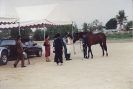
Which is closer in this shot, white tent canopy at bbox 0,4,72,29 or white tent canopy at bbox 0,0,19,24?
white tent canopy at bbox 0,0,19,24

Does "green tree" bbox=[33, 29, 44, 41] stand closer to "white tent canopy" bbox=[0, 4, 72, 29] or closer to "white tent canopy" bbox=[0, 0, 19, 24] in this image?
"white tent canopy" bbox=[0, 4, 72, 29]

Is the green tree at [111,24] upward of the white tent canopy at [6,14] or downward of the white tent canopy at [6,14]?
upward

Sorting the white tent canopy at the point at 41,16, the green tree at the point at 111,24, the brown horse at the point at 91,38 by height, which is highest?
the green tree at the point at 111,24

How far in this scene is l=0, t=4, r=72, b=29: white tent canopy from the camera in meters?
15.4

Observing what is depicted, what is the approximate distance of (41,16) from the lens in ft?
51.5

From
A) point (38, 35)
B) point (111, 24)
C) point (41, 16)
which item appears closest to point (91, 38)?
point (41, 16)

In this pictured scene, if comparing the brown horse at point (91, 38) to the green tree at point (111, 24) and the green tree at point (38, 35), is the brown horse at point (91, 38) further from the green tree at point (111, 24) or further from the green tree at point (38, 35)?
the green tree at point (111, 24)

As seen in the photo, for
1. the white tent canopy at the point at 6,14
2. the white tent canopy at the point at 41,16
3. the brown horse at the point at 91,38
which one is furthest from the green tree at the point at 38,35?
the white tent canopy at the point at 6,14

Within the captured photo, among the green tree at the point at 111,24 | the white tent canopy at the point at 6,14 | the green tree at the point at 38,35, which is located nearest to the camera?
the white tent canopy at the point at 6,14

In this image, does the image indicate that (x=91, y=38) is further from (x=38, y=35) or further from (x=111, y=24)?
(x=111, y=24)

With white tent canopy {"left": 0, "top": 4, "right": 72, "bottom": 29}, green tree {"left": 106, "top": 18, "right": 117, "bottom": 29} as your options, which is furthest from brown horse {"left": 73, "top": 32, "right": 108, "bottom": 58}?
green tree {"left": 106, "top": 18, "right": 117, "bottom": 29}

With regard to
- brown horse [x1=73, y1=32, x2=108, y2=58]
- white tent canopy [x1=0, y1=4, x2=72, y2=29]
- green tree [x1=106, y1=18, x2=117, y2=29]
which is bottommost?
brown horse [x1=73, y1=32, x2=108, y2=58]

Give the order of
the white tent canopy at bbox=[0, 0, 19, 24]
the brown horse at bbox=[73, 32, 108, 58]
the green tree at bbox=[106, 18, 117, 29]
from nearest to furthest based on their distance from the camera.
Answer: the white tent canopy at bbox=[0, 0, 19, 24] < the brown horse at bbox=[73, 32, 108, 58] < the green tree at bbox=[106, 18, 117, 29]

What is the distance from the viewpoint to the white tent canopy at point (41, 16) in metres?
15.4
